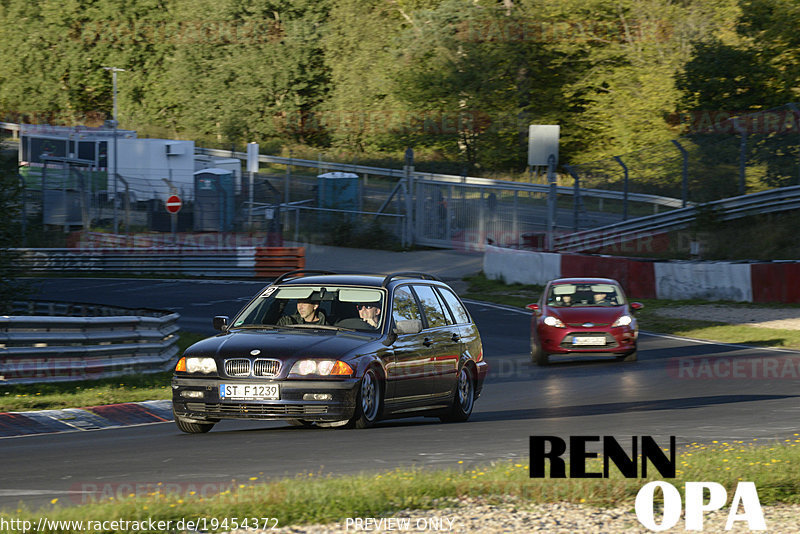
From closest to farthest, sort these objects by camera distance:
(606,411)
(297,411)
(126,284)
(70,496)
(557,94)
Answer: (70,496), (297,411), (606,411), (126,284), (557,94)

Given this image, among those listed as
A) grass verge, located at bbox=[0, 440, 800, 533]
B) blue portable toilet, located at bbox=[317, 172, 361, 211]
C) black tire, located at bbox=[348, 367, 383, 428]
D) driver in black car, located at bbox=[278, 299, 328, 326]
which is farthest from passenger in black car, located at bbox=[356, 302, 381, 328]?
blue portable toilet, located at bbox=[317, 172, 361, 211]

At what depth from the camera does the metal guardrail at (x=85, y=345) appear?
1412 centimetres

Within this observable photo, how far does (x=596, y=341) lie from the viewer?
61.6ft

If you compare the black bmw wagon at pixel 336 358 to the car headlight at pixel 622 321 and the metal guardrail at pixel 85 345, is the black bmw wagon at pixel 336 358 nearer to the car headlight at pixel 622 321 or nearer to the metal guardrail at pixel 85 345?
the metal guardrail at pixel 85 345

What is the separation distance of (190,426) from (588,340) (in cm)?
937

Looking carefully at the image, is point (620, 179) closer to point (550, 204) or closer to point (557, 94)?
point (550, 204)

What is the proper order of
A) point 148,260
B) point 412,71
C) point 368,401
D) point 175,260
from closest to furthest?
point 368,401 < point 175,260 < point 148,260 < point 412,71

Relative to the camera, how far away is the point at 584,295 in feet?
65.0

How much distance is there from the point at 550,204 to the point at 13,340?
24996mm

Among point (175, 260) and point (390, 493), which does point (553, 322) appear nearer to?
point (390, 493)

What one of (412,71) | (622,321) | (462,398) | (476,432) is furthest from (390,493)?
(412,71)

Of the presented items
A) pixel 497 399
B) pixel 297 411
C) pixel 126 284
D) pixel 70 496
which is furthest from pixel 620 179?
pixel 70 496

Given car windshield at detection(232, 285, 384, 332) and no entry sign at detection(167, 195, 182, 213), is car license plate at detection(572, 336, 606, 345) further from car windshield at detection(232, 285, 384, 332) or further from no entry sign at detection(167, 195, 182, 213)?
no entry sign at detection(167, 195, 182, 213)

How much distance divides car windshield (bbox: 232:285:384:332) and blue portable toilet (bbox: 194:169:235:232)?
31.2 metres
